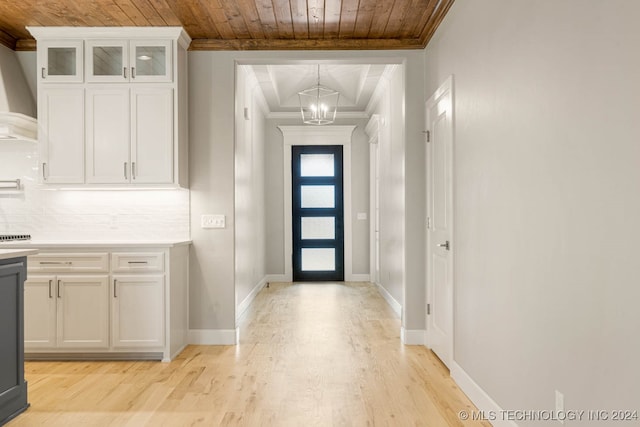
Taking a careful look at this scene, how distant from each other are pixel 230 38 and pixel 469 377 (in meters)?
3.41

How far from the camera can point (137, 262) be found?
3.69 metres

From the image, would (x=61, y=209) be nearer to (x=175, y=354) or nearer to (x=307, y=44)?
(x=175, y=354)

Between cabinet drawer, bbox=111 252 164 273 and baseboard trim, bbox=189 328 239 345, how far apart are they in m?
0.80

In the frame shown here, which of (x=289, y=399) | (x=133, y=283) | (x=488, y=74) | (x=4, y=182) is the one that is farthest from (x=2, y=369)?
(x=488, y=74)

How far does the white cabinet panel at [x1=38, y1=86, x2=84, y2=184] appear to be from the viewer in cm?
391

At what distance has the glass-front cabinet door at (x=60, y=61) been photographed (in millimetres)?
3908

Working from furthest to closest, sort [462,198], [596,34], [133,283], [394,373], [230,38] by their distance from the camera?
[230,38]
[133,283]
[394,373]
[462,198]
[596,34]

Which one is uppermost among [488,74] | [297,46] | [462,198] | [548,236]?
[297,46]

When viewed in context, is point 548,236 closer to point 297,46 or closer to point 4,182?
point 297,46

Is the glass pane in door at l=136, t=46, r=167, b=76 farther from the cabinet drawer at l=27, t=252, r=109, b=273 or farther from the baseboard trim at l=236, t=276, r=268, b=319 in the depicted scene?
the baseboard trim at l=236, t=276, r=268, b=319

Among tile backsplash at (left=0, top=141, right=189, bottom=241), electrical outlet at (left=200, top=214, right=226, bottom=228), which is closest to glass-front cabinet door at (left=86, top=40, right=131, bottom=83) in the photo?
tile backsplash at (left=0, top=141, right=189, bottom=241)

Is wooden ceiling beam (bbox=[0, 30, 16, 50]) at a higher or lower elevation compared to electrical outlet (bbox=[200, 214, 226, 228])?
higher

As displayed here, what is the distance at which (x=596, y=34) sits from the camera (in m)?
1.59

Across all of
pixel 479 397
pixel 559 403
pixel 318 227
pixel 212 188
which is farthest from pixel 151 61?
pixel 318 227
